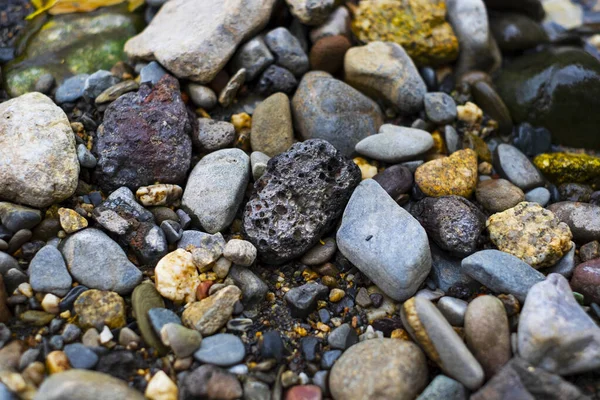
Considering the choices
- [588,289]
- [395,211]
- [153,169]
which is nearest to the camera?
[588,289]

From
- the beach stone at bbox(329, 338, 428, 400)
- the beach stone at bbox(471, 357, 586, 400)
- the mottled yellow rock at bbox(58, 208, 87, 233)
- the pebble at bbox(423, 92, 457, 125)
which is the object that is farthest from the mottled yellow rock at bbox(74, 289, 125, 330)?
the pebble at bbox(423, 92, 457, 125)

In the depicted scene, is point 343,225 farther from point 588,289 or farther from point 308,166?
point 588,289

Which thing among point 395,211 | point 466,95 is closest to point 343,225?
point 395,211

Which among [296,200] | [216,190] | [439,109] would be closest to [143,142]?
[216,190]

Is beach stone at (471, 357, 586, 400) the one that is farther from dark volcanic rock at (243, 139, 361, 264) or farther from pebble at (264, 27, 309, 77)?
pebble at (264, 27, 309, 77)

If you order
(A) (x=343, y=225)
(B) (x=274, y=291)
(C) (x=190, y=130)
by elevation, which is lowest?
(B) (x=274, y=291)

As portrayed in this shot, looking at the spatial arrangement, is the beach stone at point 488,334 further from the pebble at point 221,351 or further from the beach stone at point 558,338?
the pebble at point 221,351

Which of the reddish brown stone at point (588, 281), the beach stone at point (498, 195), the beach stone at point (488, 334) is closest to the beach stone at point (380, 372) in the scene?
the beach stone at point (488, 334)
